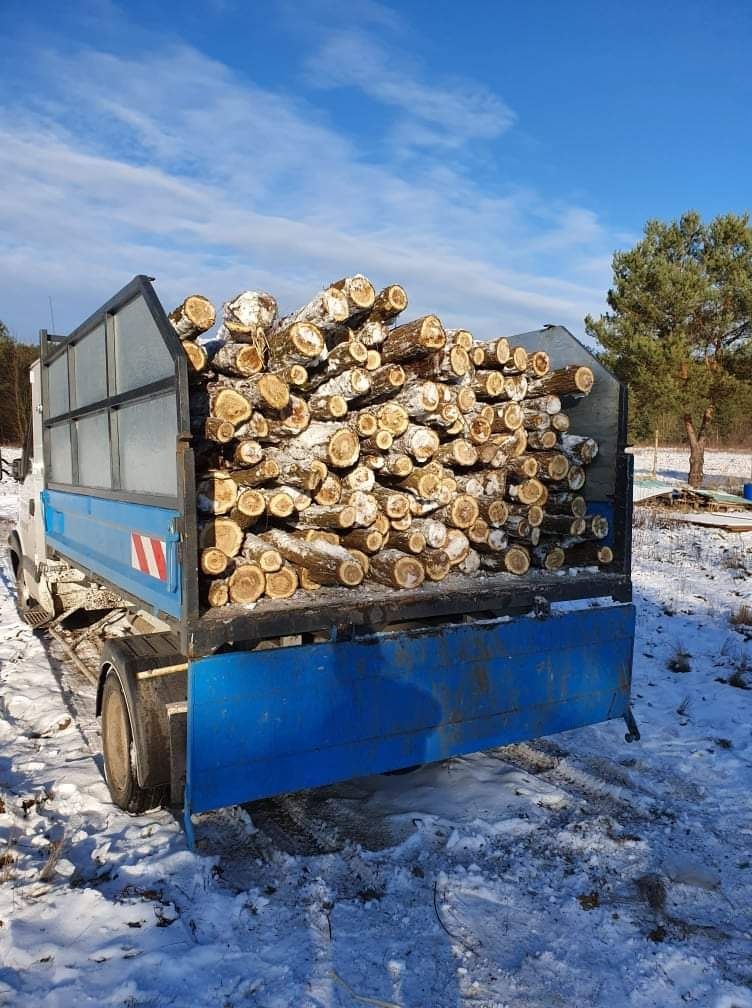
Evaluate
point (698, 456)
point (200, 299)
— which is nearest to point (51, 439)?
point (200, 299)

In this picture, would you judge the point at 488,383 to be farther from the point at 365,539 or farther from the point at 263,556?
the point at 263,556

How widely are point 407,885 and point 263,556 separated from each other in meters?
1.73

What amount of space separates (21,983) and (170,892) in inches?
27.8

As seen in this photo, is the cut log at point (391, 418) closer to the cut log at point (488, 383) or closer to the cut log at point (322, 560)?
the cut log at point (488, 383)

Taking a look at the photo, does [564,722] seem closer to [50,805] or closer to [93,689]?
[50,805]

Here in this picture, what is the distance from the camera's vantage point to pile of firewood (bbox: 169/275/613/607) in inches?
155

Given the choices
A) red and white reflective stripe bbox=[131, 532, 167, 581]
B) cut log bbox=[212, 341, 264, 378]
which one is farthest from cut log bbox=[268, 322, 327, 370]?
red and white reflective stripe bbox=[131, 532, 167, 581]

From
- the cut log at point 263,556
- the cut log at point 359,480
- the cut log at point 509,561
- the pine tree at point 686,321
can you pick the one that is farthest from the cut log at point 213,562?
the pine tree at point 686,321

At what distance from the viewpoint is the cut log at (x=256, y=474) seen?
4.00m

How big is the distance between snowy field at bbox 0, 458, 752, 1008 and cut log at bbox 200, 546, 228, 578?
1372 mm

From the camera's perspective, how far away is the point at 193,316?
157 inches

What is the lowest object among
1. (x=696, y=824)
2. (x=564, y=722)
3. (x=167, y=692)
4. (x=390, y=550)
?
(x=696, y=824)

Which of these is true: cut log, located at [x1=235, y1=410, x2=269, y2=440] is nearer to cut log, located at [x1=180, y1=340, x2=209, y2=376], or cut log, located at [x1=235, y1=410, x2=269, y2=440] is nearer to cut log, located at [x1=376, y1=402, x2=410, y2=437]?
cut log, located at [x1=180, y1=340, x2=209, y2=376]

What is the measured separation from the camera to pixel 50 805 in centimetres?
409
